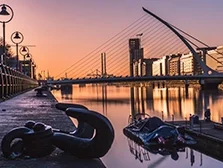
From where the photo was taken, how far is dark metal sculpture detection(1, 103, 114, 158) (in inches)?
227

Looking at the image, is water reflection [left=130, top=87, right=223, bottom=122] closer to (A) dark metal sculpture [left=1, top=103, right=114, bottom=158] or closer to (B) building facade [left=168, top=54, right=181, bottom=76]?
(A) dark metal sculpture [left=1, top=103, right=114, bottom=158]

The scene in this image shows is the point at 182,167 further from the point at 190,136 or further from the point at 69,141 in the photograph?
the point at 69,141

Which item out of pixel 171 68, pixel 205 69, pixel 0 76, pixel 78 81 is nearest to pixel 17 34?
pixel 0 76

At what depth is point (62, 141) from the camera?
591 centimetres

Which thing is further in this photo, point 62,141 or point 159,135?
point 159,135

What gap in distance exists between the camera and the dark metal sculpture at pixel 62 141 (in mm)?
5762

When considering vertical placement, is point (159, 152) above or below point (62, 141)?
below

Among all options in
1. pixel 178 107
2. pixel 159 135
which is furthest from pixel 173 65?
pixel 159 135

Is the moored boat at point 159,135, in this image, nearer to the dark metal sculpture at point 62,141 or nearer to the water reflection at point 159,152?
the water reflection at point 159,152

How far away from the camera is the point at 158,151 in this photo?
121ft

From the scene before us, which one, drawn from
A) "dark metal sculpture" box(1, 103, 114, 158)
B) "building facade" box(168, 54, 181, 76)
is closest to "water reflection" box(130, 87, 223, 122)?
"dark metal sculpture" box(1, 103, 114, 158)

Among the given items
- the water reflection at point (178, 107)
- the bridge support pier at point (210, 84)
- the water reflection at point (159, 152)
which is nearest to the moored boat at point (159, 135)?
the water reflection at point (159, 152)

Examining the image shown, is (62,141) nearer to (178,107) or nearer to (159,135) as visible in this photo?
(159,135)

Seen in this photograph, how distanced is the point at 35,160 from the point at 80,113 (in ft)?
2.68
